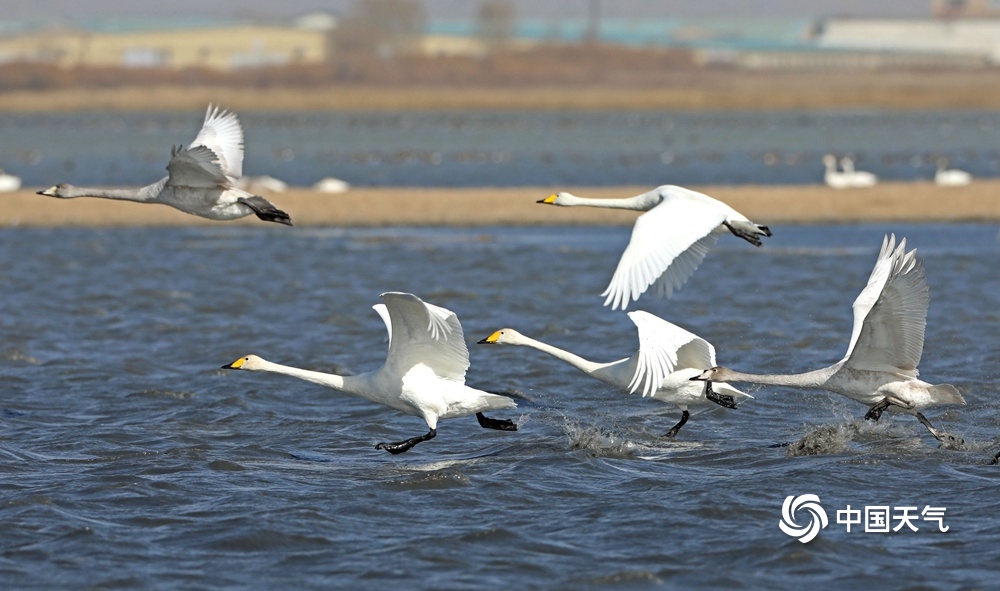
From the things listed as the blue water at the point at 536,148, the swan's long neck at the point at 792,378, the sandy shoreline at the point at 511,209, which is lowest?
the swan's long neck at the point at 792,378

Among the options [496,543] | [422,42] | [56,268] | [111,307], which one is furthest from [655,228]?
[422,42]

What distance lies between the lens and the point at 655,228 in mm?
9445

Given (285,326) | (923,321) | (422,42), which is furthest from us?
(422,42)

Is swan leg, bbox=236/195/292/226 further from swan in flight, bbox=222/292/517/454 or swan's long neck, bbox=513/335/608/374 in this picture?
swan's long neck, bbox=513/335/608/374

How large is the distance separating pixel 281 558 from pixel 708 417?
166 inches

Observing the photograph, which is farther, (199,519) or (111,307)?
(111,307)

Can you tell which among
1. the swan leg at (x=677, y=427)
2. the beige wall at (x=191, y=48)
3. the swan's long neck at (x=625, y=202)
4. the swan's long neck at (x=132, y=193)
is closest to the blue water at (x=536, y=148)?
the swan's long neck at (x=625, y=202)

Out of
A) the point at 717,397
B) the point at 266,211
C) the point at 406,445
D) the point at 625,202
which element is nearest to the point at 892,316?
the point at 717,397

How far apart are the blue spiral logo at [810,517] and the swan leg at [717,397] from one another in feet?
4.83

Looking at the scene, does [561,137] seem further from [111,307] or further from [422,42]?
[422,42]

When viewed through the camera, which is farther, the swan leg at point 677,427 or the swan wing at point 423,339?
the swan leg at point 677,427

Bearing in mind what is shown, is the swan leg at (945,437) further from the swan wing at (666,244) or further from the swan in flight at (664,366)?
the swan wing at (666,244)

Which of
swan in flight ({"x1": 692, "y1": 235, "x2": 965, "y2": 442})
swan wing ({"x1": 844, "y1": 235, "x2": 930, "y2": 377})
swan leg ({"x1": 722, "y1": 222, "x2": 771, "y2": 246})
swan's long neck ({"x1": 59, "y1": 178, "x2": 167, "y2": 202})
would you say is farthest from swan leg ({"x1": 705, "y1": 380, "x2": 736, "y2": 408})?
swan's long neck ({"x1": 59, "y1": 178, "x2": 167, "y2": 202})

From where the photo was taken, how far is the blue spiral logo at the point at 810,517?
764 centimetres
